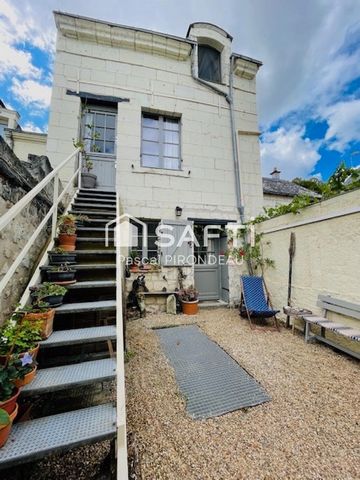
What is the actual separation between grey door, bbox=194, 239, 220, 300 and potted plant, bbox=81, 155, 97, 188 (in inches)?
130

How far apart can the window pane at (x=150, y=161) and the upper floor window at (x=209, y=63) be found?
322cm

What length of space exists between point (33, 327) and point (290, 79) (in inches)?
410

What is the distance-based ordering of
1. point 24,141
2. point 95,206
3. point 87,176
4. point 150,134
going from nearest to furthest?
point 95,206 < point 87,176 < point 150,134 < point 24,141

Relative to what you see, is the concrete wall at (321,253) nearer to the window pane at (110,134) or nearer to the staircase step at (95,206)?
→ the staircase step at (95,206)

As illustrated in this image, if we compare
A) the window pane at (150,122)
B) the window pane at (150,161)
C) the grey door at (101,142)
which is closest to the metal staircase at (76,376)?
the grey door at (101,142)

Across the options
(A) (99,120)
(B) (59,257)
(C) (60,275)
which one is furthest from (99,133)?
(C) (60,275)

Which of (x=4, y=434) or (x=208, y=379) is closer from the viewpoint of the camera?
(x=4, y=434)

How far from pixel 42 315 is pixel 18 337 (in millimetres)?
300

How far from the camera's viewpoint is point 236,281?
5.38 m

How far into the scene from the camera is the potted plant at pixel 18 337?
4.14ft

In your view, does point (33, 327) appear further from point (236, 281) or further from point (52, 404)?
point (236, 281)

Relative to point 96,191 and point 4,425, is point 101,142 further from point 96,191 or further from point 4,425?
point 4,425

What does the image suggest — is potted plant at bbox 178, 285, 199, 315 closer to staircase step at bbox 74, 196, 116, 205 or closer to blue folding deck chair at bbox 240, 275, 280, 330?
blue folding deck chair at bbox 240, 275, 280, 330

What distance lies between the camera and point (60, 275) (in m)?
2.10
